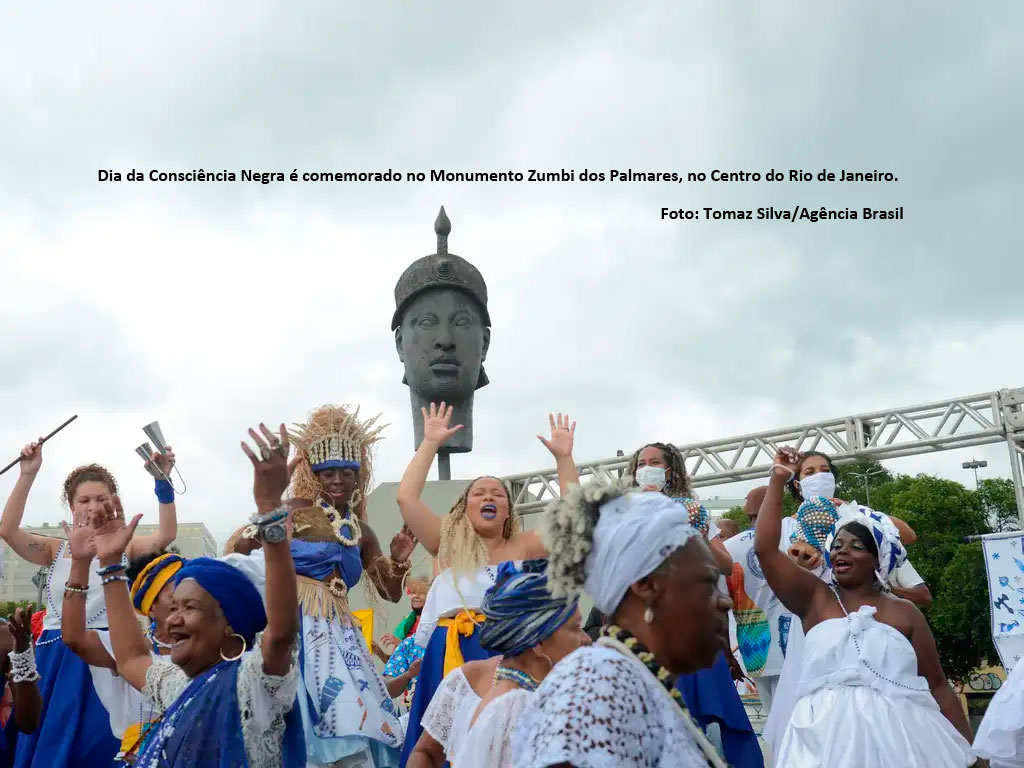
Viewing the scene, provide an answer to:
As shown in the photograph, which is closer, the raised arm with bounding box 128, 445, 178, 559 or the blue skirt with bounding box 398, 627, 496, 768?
the blue skirt with bounding box 398, 627, 496, 768

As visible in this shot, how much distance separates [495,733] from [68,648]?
3000 millimetres

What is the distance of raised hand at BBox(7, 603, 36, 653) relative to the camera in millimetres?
5133

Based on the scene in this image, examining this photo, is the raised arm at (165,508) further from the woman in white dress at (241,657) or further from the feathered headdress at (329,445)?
the woman in white dress at (241,657)

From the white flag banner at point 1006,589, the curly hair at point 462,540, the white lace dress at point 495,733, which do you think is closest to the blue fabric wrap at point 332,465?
the curly hair at point 462,540

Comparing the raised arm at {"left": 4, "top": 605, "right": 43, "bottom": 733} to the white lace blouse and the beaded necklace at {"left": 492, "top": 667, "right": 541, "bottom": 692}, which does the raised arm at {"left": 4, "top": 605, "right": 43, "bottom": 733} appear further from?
the beaded necklace at {"left": 492, "top": 667, "right": 541, "bottom": 692}

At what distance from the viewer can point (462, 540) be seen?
17.1 ft

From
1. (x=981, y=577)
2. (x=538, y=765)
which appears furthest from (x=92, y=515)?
(x=981, y=577)

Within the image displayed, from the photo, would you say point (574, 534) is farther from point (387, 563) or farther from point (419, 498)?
point (387, 563)

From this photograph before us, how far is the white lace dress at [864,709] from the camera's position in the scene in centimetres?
405

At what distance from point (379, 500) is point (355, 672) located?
8.67 m

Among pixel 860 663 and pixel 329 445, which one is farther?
pixel 329 445

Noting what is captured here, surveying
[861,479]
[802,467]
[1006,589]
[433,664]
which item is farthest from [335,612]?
[861,479]

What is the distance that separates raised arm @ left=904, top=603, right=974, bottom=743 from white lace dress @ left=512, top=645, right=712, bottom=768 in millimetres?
2790

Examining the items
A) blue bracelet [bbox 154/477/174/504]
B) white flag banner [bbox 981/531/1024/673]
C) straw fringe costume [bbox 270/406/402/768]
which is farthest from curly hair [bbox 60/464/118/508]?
white flag banner [bbox 981/531/1024/673]
